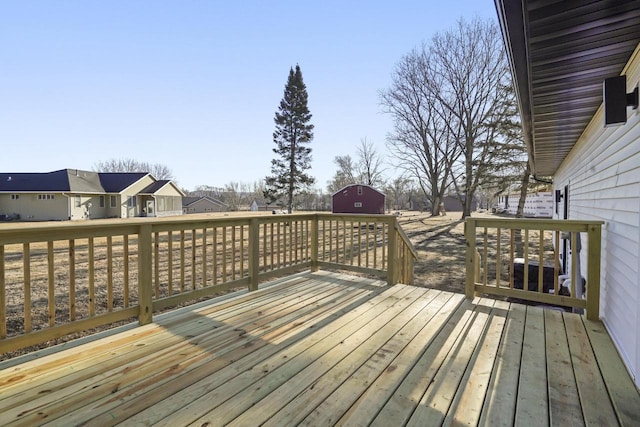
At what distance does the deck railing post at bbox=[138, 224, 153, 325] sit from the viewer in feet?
8.50

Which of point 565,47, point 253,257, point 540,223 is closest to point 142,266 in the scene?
point 253,257

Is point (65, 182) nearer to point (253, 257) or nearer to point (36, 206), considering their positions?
point (36, 206)

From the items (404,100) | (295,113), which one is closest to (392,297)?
(404,100)

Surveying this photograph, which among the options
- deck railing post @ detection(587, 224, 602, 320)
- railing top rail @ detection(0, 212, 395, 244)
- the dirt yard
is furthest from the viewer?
the dirt yard

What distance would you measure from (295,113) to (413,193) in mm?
27735

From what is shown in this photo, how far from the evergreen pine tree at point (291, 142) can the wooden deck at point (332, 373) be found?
74.5ft

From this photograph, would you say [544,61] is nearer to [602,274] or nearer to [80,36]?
[602,274]

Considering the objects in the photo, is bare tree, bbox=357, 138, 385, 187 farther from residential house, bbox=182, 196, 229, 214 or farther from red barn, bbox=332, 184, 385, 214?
residential house, bbox=182, 196, 229, 214

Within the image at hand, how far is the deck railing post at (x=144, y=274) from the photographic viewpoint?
102 inches

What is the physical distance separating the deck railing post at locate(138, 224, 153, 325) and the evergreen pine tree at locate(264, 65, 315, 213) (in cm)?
2256

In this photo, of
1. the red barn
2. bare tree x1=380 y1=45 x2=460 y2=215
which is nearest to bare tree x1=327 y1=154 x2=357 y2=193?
bare tree x1=380 y1=45 x2=460 y2=215

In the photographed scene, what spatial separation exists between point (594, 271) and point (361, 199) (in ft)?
63.0

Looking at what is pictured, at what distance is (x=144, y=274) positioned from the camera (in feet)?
8.59

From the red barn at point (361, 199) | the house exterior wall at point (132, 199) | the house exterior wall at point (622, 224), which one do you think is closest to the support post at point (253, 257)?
the house exterior wall at point (622, 224)
